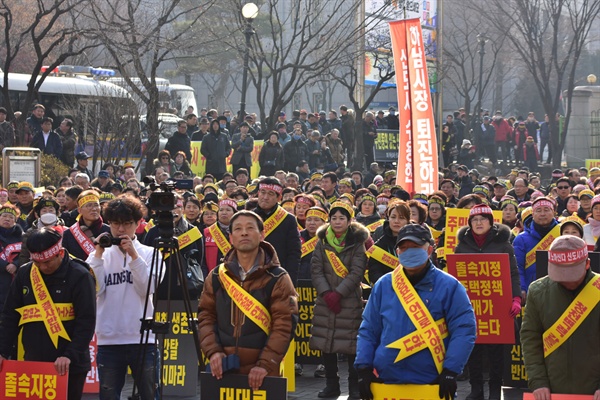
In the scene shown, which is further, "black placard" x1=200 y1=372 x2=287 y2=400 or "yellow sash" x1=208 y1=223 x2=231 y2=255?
"yellow sash" x1=208 y1=223 x2=231 y2=255

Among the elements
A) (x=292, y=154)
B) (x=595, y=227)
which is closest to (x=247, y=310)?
(x=595, y=227)

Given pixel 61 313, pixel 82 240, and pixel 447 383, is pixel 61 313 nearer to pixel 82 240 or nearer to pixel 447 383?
pixel 82 240

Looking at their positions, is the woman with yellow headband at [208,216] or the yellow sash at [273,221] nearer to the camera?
the yellow sash at [273,221]

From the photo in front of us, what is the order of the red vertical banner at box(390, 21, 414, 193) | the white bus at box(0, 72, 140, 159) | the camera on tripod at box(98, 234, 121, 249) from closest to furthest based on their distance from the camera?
the camera on tripod at box(98, 234, 121, 249) → the red vertical banner at box(390, 21, 414, 193) → the white bus at box(0, 72, 140, 159)

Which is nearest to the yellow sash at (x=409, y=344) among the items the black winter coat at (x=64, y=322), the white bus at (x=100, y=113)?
the black winter coat at (x=64, y=322)

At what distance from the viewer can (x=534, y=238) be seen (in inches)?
450

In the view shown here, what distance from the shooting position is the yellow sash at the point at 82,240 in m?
9.78

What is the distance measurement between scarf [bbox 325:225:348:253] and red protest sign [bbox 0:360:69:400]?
3760mm

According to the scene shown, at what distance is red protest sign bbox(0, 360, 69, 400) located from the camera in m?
7.53

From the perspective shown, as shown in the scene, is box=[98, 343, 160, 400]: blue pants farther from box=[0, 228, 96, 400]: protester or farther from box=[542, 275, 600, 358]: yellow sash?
box=[542, 275, 600, 358]: yellow sash

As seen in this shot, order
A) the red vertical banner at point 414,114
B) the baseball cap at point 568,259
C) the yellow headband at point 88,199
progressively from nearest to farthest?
the baseball cap at point 568,259 → the yellow headband at point 88,199 → the red vertical banner at point 414,114

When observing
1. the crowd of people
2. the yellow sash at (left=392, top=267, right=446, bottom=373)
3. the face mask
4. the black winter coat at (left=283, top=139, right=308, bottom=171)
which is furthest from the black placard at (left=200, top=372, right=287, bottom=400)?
the black winter coat at (left=283, top=139, right=308, bottom=171)

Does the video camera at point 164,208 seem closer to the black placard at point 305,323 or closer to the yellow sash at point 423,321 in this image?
the yellow sash at point 423,321

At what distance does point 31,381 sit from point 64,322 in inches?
17.2
